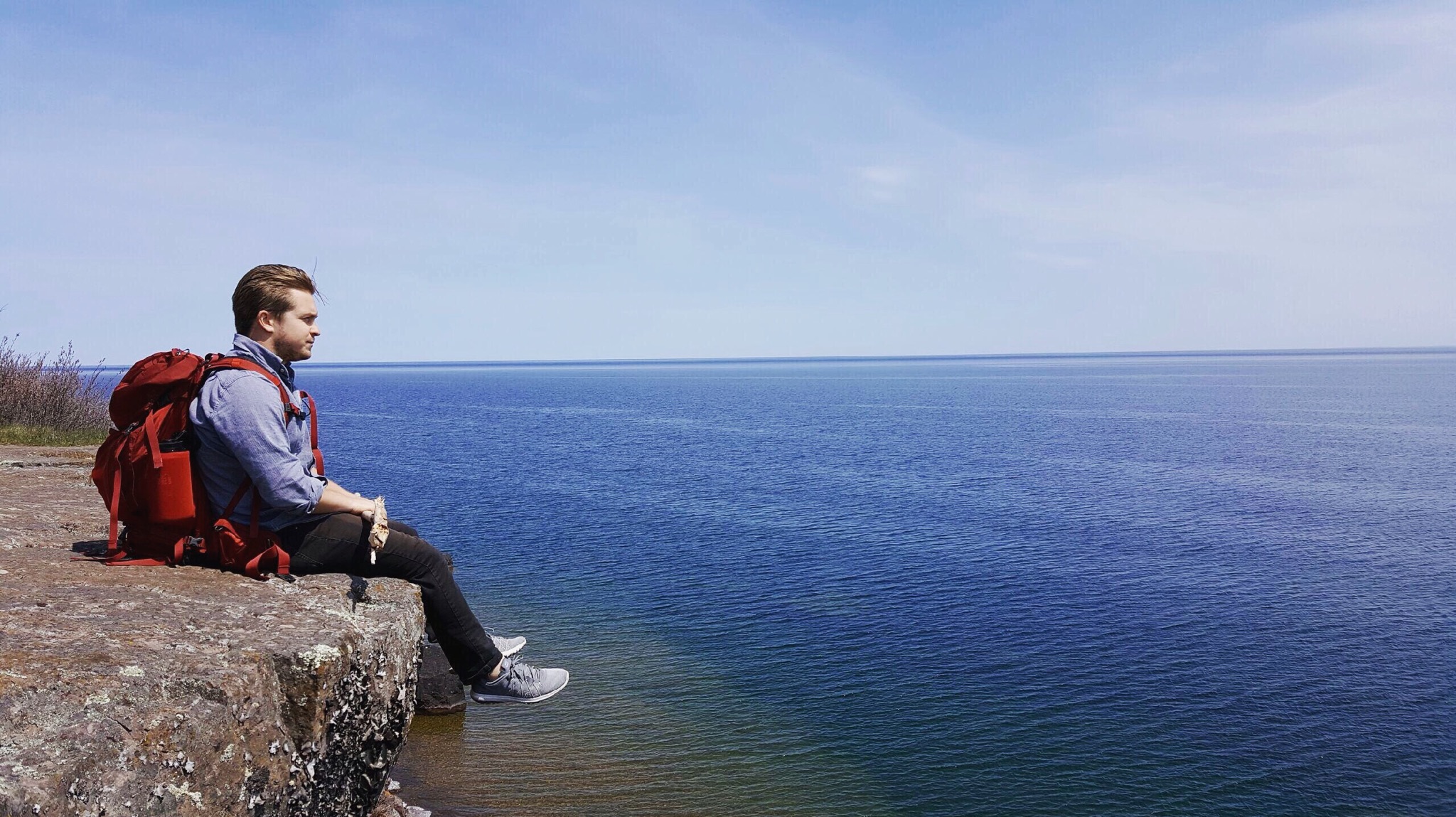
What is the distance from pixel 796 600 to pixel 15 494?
18373 mm

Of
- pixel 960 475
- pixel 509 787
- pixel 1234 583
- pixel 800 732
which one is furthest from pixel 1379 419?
pixel 509 787

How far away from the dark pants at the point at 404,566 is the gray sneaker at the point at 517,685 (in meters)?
0.13

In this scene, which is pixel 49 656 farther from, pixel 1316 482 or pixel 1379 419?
pixel 1379 419

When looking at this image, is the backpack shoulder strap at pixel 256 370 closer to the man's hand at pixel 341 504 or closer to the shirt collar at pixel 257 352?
the shirt collar at pixel 257 352

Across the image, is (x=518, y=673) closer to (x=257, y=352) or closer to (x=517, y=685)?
(x=517, y=685)

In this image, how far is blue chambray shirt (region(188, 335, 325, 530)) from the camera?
5.85 meters

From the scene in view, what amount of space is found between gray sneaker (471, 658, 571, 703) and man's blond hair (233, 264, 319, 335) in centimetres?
300

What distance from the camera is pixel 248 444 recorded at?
231 inches

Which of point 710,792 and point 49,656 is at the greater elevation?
point 49,656

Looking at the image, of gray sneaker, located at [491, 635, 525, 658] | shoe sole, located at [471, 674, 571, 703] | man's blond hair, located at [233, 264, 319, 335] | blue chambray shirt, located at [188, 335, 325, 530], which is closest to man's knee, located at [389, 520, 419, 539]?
blue chambray shirt, located at [188, 335, 325, 530]

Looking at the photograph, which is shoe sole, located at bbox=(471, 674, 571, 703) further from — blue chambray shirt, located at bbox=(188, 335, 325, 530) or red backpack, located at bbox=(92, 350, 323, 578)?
blue chambray shirt, located at bbox=(188, 335, 325, 530)

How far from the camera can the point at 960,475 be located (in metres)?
49.9

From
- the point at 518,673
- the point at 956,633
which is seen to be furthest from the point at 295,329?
the point at 956,633

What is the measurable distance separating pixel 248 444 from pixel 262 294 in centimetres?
115
